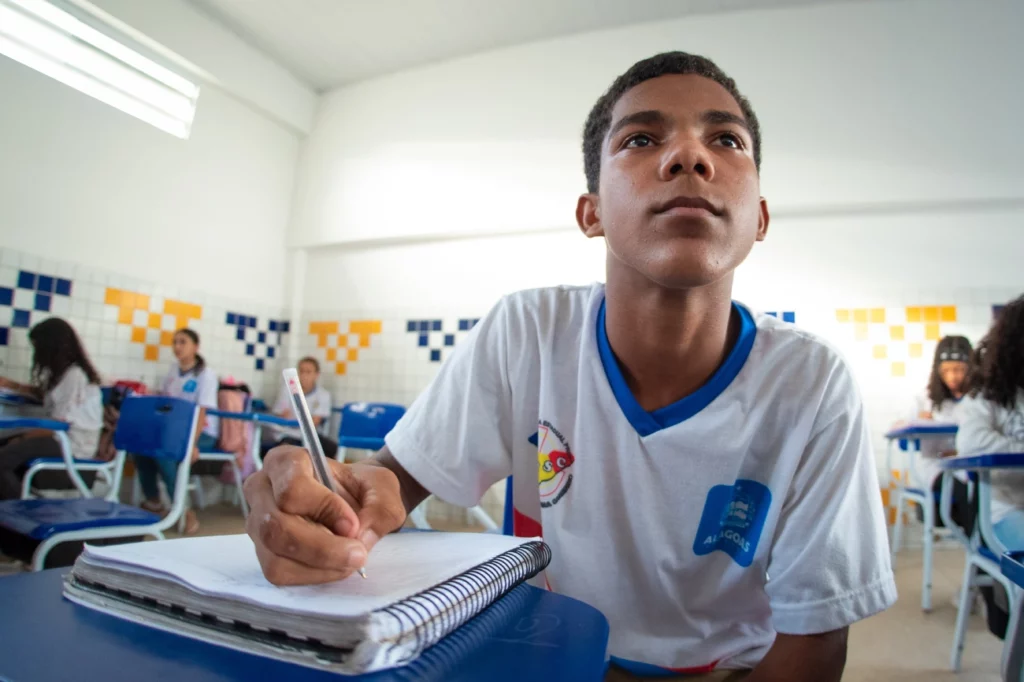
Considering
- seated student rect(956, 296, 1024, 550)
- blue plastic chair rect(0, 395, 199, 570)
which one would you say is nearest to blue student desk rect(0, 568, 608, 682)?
blue plastic chair rect(0, 395, 199, 570)

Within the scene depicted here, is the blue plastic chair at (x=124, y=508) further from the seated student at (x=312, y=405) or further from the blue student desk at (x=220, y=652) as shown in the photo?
the seated student at (x=312, y=405)

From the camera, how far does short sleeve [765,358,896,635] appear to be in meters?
0.59

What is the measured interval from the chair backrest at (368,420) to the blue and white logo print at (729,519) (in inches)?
98.6

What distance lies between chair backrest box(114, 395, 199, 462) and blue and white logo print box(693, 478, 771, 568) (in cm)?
167

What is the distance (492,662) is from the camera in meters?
0.35

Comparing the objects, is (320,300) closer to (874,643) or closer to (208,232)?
(208,232)

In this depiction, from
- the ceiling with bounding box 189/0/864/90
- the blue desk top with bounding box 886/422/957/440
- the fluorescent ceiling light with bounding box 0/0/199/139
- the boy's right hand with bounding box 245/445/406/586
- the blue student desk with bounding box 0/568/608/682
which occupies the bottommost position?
the blue student desk with bounding box 0/568/608/682

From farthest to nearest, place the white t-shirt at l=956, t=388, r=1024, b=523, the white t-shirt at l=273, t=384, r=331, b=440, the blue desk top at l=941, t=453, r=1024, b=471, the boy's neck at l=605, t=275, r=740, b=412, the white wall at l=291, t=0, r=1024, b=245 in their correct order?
the white t-shirt at l=273, t=384, r=331, b=440
the white wall at l=291, t=0, r=1024, b=245
the white t-shirt at l=956, t=388, r=1024, b=523
the blue desk top at l=941, t=453, r=1024, b=471
the boy's neck at l=605, t=275, r=740, b=412

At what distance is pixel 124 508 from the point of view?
1.59 meters

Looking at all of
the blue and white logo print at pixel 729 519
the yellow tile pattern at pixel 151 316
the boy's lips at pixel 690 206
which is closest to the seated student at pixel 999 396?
the blue and white logo print at pixel 729 519

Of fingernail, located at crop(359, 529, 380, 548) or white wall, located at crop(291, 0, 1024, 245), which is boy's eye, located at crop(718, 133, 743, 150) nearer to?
fingernail, located at crop(359, 529, 380, 548)

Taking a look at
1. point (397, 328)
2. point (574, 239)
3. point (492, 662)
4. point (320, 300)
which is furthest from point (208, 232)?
point (492, 662)

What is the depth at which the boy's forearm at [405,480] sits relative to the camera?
0.79m

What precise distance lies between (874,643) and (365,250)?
4.31 metres
